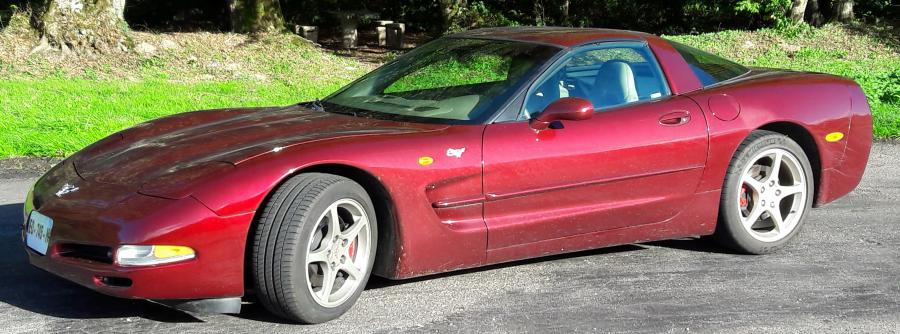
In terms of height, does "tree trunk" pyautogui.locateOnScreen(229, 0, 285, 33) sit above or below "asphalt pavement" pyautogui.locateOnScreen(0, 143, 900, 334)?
below

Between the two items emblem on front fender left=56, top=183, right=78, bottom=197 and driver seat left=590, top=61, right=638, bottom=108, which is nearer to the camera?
emblem on front fender left=56, top=183, right=78, bottom=197

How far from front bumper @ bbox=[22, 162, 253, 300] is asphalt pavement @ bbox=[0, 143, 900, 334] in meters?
0.27

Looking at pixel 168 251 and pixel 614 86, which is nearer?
pixel 168 251

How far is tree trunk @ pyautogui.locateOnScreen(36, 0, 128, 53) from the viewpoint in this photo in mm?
13406

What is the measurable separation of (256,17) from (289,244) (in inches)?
507

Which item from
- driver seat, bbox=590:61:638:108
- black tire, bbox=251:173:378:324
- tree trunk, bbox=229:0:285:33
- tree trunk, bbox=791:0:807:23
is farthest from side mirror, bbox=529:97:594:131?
tree trunk, bbox=791:0:807:23

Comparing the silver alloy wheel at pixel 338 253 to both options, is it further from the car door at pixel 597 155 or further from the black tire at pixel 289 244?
the car door at pixel 597 155

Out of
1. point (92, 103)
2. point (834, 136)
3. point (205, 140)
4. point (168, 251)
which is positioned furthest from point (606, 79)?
point (92, 103)

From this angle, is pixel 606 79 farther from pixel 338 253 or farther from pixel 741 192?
A: pixel 338 253

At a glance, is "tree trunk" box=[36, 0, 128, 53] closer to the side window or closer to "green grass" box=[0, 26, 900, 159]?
"green grass" box=[0, 26, 900, 159]

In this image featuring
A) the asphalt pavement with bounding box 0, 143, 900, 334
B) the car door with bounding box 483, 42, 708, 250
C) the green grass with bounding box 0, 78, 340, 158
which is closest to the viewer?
the asphalt pavement with bounding box 0, 143, 900, 334

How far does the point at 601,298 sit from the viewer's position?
489 cm

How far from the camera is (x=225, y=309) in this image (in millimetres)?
4227

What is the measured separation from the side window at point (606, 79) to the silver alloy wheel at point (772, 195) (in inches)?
27.4
